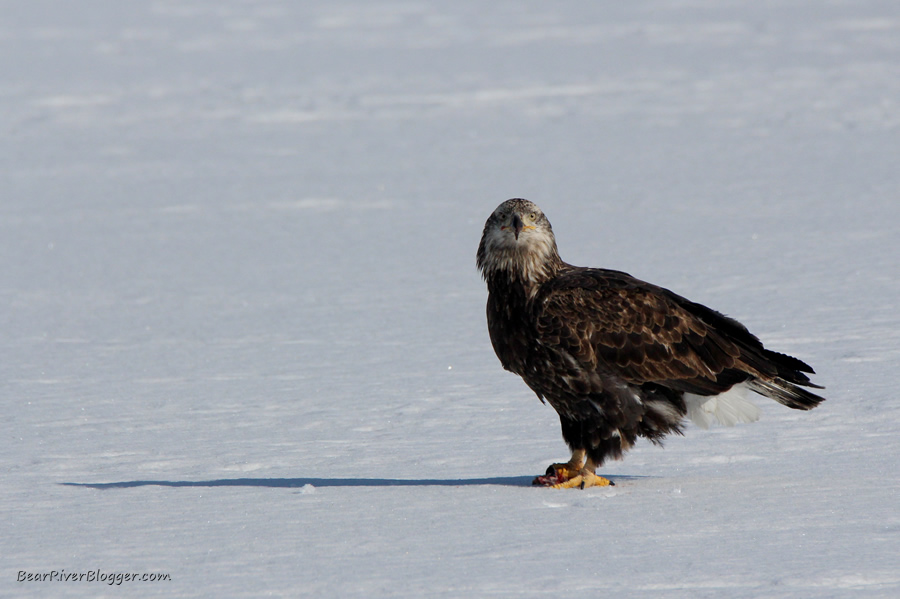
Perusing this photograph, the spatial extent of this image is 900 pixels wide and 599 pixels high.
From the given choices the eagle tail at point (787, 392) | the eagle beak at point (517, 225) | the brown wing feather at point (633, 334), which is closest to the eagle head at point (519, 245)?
the eagle beak at point (517, 225)

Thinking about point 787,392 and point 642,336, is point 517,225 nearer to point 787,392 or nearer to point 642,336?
point 642,336

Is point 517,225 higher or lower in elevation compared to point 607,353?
higher

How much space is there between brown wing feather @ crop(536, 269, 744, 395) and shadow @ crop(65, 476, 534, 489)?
2.04 feet

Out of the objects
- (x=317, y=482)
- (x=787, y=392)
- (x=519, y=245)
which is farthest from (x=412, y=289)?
(x=787, y=392)

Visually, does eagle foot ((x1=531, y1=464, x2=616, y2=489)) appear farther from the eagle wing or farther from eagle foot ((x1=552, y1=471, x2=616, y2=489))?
the eagle wing

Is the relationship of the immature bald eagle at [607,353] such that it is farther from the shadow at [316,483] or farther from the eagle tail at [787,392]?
the shadow at [316,483]

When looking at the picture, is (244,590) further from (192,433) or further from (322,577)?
(192,433)

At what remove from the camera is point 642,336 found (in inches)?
200

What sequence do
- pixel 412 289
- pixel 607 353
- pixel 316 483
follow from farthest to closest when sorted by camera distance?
1. pixel 412 289
2. pixel 316 483
3. pixel 607 353

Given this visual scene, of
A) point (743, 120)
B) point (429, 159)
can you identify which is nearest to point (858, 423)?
point (429, 159)

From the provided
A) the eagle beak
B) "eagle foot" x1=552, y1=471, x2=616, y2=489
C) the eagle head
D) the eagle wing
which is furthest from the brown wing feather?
"eagle foot" x1=552, y1=471, x2=616, y2=489

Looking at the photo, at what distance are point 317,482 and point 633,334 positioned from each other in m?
1.39

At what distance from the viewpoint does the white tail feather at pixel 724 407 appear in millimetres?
5316

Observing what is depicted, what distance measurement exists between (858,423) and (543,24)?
61.7ft
